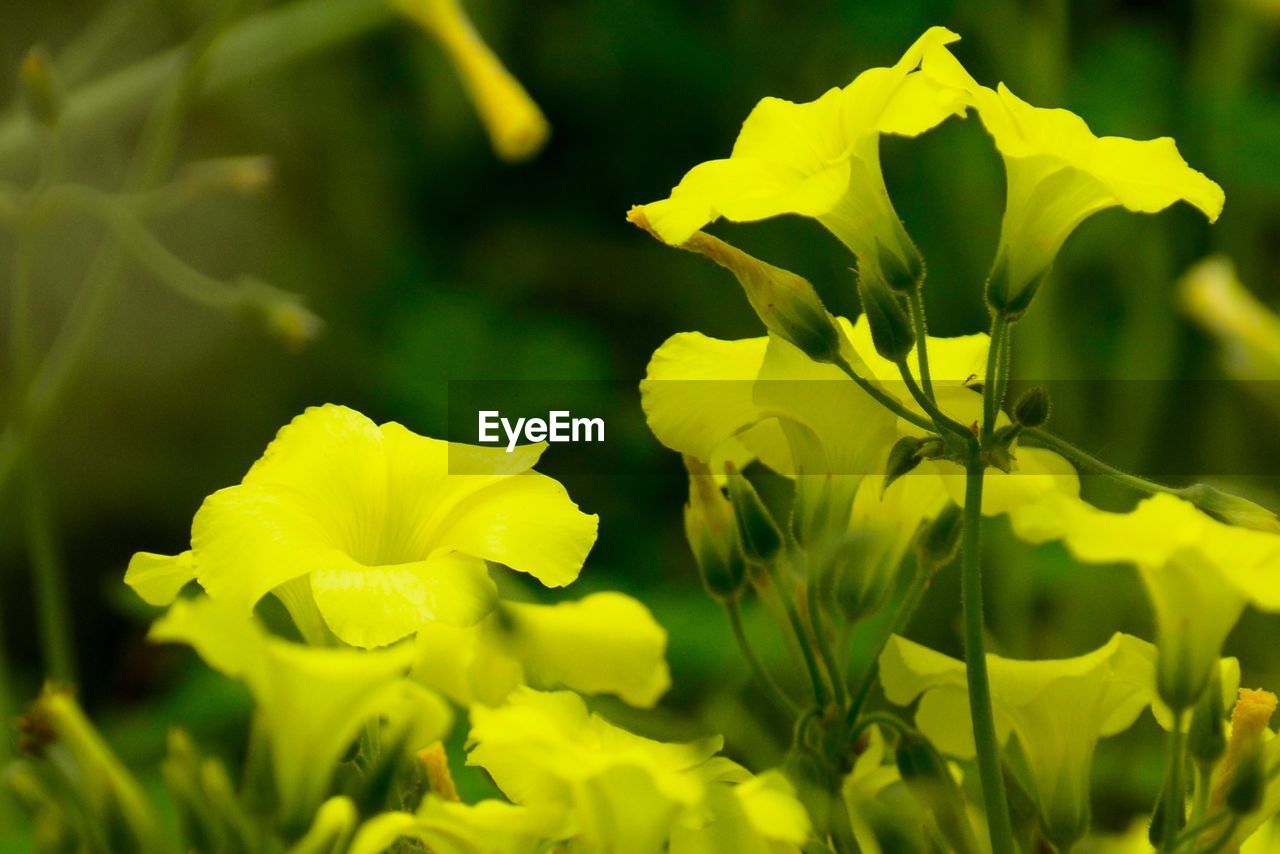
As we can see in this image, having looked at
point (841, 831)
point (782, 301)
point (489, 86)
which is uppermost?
point (489, 86)

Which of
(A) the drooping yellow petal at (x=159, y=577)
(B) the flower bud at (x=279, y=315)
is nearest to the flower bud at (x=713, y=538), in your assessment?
(A) the drooping yellow petal at (x=159, y=577)

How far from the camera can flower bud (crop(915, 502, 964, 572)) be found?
0.34 m

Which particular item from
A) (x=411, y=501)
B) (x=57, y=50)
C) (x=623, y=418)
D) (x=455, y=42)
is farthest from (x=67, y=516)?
(x=411, y=501)

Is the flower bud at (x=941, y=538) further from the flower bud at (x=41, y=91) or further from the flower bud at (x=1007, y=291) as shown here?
the flower bud at (x=41, y=91)

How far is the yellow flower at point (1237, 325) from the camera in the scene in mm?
801

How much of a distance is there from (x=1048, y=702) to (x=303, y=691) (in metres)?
0.18

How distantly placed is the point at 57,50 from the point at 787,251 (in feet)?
3.17

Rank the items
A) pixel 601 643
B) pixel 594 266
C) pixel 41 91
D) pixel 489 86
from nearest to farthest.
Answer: pixel 601 643, pixel 41 91, pixel 489 86, pixel 594 266

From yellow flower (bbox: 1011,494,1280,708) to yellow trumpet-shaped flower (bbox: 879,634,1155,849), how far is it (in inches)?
1.5

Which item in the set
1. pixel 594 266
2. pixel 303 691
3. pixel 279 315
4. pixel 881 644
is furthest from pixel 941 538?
pixel 594 266

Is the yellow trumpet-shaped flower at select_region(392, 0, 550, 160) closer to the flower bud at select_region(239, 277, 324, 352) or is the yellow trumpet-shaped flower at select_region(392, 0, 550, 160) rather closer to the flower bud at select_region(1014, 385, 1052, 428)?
the flower bud at select_region(239, 277, 324, 352)

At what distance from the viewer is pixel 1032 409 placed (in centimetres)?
31

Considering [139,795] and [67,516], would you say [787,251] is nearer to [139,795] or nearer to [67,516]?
[67,516]

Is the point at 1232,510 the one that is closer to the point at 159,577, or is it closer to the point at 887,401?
the point at 887,401
